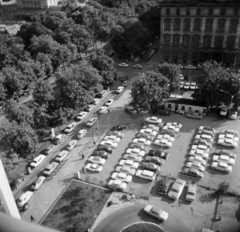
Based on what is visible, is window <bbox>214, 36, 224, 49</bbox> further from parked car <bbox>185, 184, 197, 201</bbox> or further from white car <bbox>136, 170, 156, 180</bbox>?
parked car <bbox>185, 184, 197, 201</bbox>

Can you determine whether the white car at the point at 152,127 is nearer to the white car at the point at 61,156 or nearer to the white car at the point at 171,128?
the white car at the point at 171,128

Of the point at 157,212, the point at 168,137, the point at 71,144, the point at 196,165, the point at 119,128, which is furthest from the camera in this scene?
the point at 119,128

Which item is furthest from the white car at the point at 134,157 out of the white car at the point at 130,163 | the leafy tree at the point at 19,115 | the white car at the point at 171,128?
the leafy tree at the point at 19,115

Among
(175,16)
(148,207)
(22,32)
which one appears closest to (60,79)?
(148,207)

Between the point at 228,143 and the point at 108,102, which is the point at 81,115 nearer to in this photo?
the point at 108,102

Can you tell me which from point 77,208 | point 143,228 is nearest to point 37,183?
point 77,208

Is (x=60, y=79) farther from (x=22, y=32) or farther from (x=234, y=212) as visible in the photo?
(x=22, y=32)
